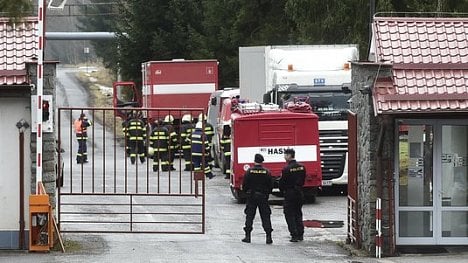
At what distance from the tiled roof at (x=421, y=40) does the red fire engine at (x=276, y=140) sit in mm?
7093

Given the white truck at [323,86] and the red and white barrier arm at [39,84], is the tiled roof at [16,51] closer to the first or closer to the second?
the red and white barrier arm at [39,84]

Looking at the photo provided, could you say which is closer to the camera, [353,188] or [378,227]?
[378,227]

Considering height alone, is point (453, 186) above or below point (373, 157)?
below

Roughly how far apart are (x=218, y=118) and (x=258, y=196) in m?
16.6

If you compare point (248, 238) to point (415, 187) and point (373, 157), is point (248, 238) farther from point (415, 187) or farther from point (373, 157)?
point (415, 187)

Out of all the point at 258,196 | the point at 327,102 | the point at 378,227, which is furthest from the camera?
the point at 327,102

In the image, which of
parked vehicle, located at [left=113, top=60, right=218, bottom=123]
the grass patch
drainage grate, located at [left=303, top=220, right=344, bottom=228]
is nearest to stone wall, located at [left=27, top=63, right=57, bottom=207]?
drainage grate, located at [left=303, top=220, right=344, bottom=228]

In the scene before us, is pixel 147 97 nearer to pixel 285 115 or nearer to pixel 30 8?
pixel 285 115

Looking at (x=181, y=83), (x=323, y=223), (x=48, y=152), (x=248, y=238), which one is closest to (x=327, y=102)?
(x=323, y=223)

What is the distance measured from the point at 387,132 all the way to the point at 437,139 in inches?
34.1

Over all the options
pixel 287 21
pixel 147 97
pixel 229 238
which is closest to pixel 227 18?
pixel 287 21

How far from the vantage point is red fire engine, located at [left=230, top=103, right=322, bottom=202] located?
24141 mm

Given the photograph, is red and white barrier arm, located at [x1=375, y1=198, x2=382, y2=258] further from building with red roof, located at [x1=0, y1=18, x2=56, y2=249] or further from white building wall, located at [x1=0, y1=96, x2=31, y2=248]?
white building wall, located at [x1=0, y1=96, x2=31, y2=248]

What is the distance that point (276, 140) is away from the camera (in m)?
24.2
